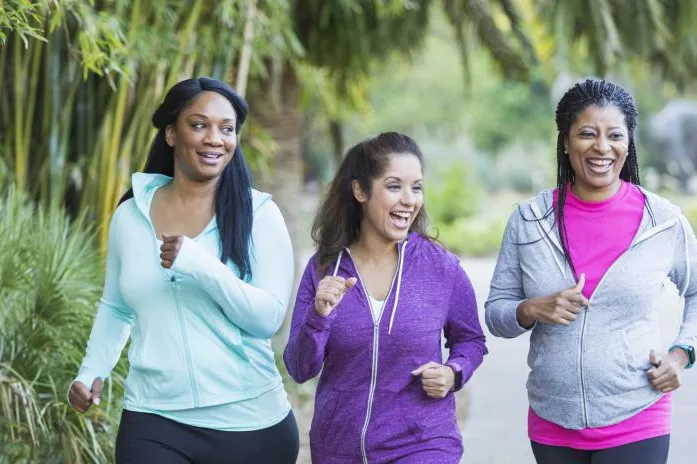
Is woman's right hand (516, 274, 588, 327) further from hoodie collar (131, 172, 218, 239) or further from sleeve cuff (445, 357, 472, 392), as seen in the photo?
hoodie collar (131, 172, 218, 239)

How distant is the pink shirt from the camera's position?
3451mm

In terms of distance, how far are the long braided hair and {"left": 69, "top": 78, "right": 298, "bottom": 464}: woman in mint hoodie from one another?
2.87 ft

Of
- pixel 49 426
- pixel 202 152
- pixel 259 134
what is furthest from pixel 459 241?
pixel 202 152

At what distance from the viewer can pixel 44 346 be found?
17.1ft

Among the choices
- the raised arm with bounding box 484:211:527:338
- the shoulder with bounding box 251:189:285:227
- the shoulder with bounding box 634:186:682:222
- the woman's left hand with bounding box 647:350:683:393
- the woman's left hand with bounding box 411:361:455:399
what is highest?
the shoulder with bounding box 634:186:682:222

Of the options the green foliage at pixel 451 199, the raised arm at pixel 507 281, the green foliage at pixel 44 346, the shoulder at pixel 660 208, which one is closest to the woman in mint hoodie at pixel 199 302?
the raised arm at pixel 507 281

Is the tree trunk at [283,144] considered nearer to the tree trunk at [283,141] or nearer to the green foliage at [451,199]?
the tree trunk at [283,141]

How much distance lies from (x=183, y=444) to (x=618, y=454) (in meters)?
1.24

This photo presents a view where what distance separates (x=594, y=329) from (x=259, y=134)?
20.1 feet

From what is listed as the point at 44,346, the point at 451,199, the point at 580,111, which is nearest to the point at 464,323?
the point at 580,111

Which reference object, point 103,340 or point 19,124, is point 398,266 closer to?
point 103,340

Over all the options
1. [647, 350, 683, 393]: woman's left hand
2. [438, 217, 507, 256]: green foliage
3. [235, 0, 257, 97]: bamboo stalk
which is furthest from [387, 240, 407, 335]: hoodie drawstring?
[438, 217, 507, 256]: green foliage

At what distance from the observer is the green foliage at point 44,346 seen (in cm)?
495

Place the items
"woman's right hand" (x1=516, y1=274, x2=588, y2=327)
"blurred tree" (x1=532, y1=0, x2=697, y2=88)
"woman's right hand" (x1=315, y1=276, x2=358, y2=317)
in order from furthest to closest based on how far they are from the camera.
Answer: "blurred tree" (x1=532, y1=0, x2=697, y2=88), "woman's right hand" (x1=516, y1=274, x2=588, y2=327), "woman's right hand" (x1=315, y1=276, x2=358, y2=317)
